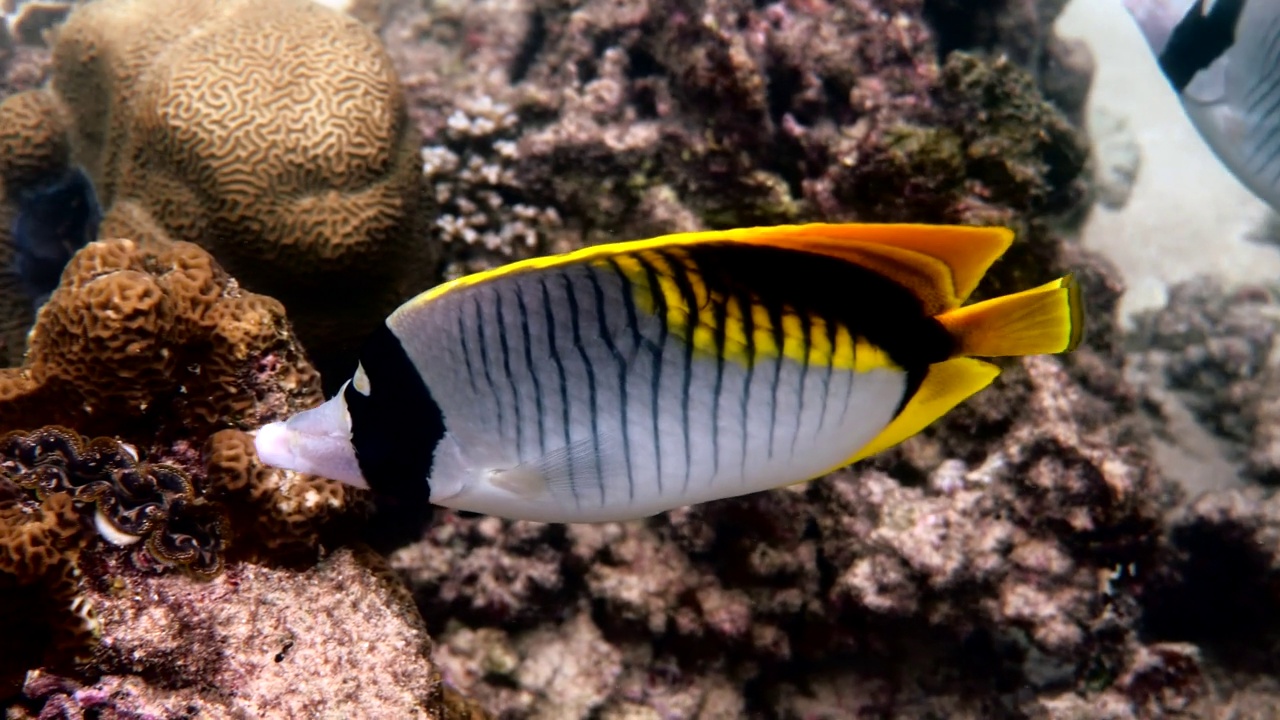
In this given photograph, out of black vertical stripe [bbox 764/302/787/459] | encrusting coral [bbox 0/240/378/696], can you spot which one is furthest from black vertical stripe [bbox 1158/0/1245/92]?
encrusting coral [bbox 0/240/378/696]

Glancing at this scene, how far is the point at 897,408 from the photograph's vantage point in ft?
6.21

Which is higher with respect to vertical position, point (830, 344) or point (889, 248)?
point (889, 248)

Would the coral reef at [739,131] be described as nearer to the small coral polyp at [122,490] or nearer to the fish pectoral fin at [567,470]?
the small coral polyp at [122,490]

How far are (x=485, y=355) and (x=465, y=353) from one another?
5 centimetres

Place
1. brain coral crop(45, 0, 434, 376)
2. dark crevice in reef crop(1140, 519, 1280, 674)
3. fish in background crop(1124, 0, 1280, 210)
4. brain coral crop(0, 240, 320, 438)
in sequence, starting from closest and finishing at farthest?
brain coral crop(0, 240, 320, 438) < fish in background crop(1124, 0, 1280, 210) < brain coral crop(45, 0, 434, 376) < dark crevice in reef crop(1140, 519, 1280, 674)

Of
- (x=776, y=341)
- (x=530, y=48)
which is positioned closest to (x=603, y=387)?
(x=776, y=341)

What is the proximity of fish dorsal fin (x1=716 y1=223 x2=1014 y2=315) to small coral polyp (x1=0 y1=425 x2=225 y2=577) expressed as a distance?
247cm

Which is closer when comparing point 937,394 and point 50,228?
point 937,394

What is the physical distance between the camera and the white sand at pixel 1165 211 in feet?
31.3

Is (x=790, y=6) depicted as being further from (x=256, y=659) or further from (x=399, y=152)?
(x=256, y=659)

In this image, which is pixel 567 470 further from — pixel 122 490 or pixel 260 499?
pixel 122 490

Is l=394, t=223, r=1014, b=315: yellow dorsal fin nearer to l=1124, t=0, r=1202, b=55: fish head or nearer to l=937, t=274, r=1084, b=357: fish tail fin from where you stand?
l=937, t=274, r=1084, b=357: fish tail fin

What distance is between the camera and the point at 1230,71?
3561mm

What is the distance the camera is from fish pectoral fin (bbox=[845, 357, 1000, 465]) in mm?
1850
